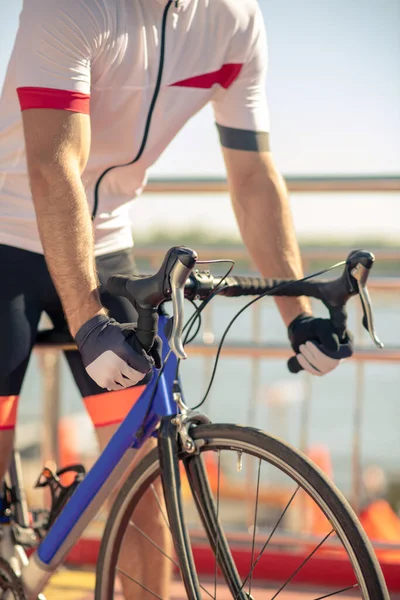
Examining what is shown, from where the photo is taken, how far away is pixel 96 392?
5.86 ft

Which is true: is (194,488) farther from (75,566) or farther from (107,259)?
(75,566)

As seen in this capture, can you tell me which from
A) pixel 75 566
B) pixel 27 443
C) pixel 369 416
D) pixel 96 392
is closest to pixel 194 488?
pixel 96 392

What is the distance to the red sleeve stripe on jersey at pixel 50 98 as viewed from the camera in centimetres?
146

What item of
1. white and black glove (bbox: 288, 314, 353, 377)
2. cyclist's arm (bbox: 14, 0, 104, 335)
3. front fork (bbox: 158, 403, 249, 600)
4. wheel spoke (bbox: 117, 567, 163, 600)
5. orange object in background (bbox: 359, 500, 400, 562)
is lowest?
orange object in background (bbox: 359, 500, 400, 562)

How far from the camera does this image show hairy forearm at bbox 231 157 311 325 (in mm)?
1812

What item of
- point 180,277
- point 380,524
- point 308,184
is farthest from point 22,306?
point 380,524

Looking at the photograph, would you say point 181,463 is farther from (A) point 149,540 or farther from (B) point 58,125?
(B) point 58,125

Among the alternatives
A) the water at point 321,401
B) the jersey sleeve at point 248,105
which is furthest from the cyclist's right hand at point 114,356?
the water at point 321,401

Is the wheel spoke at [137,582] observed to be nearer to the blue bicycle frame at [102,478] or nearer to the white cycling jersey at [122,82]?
the blue bicycle frame at [102,478]

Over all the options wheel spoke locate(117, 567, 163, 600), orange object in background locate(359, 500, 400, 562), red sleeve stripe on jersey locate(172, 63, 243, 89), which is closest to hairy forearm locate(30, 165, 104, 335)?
red sleeve stripe on jersey locate(172, 63, 243, 89)

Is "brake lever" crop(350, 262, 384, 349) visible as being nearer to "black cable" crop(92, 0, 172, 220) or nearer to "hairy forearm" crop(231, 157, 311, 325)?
"hairy forearm" crop(231, 157, 311, 325)

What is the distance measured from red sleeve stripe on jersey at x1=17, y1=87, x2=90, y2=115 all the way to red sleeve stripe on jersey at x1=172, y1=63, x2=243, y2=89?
0.88 feet

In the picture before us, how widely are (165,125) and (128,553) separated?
0.87 meters

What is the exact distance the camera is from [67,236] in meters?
1.44
